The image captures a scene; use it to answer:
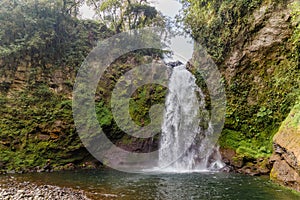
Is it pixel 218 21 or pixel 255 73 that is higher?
pixel 218 21

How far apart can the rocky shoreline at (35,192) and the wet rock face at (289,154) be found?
537 cm

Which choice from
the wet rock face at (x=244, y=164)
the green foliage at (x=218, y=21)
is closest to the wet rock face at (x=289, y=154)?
the wet rock face at (x=244, y=164)

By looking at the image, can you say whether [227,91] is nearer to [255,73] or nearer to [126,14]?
[255,73]

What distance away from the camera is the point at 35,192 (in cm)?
661

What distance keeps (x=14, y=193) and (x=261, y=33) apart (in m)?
11.1

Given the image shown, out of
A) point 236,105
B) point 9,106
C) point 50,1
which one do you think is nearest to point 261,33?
point 236,105

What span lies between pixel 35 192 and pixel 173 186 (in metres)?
3.91

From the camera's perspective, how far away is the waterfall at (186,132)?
11724 mm

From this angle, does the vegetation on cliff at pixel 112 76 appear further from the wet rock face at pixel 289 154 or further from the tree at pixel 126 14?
the tree at pixel 126 14

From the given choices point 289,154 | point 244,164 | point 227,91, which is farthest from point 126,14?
point 289,154

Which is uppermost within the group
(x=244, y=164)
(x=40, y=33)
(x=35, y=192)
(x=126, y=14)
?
(x=126, y=14)

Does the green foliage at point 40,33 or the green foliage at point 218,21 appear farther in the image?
the green foliage at point 40,33

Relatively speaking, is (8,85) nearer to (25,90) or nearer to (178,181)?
(25,90)

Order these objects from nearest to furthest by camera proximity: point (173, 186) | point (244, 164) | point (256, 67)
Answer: point (173, 186)
point (244, 164)
point (256, 67)
